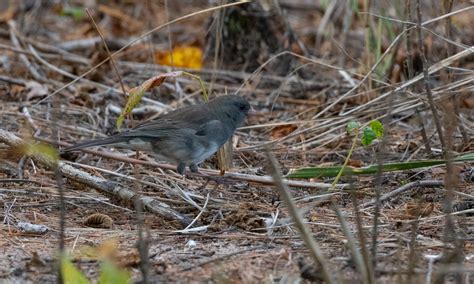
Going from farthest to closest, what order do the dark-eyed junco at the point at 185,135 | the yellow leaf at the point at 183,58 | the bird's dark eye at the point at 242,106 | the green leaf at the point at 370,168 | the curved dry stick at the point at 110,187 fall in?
the yellow leaf at the point at 183,58
the bird's dark eye at the point at 242,106
the dark-eyed junco at the point at 185,135
the green leaf at the point at 370,168
the curved dry stick at the point at 110,187

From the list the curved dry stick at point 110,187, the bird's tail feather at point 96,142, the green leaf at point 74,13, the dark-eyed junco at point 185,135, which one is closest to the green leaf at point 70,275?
the curved dry stick at point 110,187

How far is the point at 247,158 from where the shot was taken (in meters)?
5.31

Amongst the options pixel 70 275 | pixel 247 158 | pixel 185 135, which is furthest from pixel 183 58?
pixel 70 275

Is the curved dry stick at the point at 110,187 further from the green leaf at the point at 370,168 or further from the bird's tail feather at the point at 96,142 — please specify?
the green leaf at the point at 370,168

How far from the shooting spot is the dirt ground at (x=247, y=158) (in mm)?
3387

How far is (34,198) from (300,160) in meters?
1.60

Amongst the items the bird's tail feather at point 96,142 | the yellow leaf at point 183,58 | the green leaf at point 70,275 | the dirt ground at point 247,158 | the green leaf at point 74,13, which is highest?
the green leaf at point 70,275

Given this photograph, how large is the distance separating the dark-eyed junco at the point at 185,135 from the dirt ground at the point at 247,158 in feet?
0.38

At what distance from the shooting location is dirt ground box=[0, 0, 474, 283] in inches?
133

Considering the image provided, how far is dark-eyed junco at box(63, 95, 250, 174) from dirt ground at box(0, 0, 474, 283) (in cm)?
12

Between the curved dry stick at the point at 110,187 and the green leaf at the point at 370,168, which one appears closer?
the curved dry stick at the point at 110,187

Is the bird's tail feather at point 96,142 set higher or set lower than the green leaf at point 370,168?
higher

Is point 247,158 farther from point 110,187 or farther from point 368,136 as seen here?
point 110,187

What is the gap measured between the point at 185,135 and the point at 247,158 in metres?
0.75
